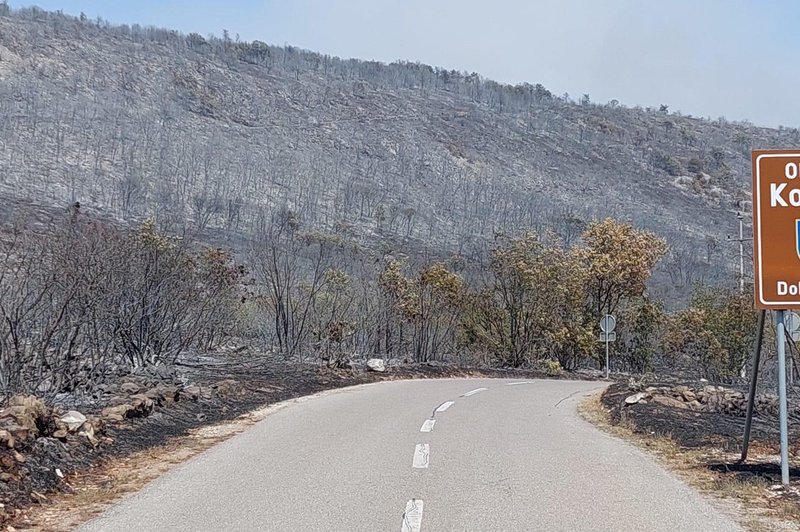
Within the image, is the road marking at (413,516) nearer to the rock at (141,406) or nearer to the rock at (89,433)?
the rock at (89,433)

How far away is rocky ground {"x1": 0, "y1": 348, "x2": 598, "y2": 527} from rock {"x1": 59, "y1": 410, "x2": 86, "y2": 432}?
12 millimetres

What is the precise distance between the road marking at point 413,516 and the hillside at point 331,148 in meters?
39.7

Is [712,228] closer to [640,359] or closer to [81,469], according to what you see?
[640,359]

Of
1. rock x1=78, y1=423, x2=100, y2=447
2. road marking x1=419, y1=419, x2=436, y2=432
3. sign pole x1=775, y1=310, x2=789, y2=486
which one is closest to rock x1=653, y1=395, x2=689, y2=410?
road marking x1=419, y1=419, x2=436, y2=432

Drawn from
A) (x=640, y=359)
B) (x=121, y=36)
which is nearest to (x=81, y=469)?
(x=640, y=359)

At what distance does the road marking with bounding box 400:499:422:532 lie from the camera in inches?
281

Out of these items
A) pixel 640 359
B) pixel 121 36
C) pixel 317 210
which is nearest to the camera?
pixel 640 359

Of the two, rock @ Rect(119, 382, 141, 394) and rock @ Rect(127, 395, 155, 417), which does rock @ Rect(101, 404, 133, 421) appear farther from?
rock @ Rect(119, 382, 141, 394)

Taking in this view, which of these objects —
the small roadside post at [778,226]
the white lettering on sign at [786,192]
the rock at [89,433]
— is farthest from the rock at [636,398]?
the rock at [89,433]

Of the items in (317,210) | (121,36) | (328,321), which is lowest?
(328,321)

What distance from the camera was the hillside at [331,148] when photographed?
67.7 meters

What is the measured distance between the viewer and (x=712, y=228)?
3952 inches

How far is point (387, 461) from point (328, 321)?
18326 millimetres

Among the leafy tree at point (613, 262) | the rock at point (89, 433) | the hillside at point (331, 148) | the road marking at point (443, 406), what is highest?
the hillside at point (331, 148)
